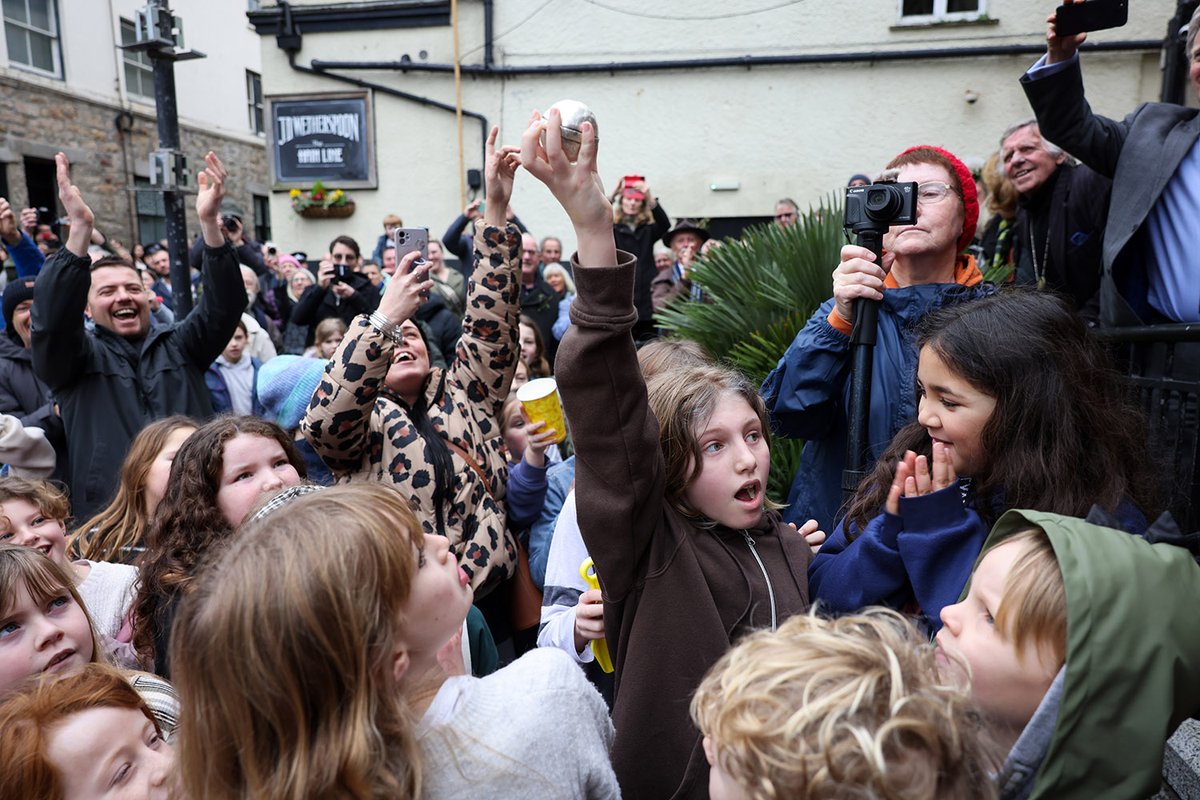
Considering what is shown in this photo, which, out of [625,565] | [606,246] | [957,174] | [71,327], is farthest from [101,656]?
[957,174]

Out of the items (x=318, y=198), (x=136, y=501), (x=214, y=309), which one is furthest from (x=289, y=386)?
(x=318, y=198)

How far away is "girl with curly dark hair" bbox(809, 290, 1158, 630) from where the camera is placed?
155cm

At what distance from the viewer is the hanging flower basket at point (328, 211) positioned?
35.7 feet

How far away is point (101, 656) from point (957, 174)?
2.55m

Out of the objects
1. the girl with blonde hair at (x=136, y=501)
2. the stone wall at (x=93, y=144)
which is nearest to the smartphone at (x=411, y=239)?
the girl with blonde hair at (x=136, y=501)

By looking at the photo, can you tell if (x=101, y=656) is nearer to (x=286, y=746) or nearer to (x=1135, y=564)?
(x=286, y=746)

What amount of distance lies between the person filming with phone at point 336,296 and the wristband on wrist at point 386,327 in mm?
4489

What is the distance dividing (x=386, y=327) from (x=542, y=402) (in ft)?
2.01

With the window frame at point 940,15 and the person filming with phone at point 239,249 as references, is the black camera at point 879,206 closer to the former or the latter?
the person filming with phone at point 239,249

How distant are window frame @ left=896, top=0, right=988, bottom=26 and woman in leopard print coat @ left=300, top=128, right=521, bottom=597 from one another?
8520mm

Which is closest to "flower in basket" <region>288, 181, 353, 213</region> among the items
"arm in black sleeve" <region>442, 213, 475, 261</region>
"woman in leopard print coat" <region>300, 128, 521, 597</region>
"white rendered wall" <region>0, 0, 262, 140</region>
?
"arm in black sleeve" <region>442, 213, 475, 261</region>

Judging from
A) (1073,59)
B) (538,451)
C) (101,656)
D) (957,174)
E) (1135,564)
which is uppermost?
(1073,59)

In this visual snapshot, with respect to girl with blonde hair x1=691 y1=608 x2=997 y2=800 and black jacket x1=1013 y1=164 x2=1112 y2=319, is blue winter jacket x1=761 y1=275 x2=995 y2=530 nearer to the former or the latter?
girl with blonde hair x1=691 y1=608 x2=997 y2=800

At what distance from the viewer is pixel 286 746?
111 cm
